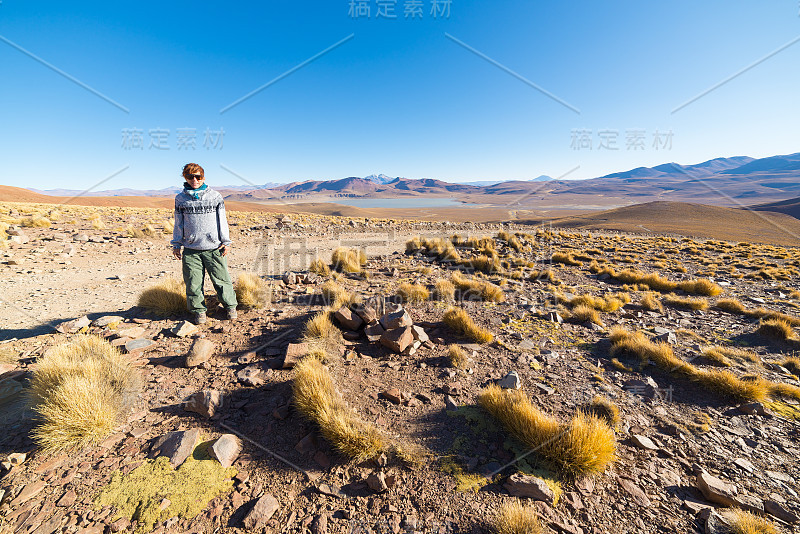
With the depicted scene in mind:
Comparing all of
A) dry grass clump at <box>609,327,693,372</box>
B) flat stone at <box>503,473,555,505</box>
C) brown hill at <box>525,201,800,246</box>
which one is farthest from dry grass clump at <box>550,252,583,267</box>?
brown hill at <box>525,201,800,246</box>

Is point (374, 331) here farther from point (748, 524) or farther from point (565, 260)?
point (565, 260)

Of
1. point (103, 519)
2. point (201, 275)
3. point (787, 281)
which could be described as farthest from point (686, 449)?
point (787, 281)

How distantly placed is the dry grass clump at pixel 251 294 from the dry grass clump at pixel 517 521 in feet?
17.2

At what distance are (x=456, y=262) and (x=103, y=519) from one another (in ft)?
35.3

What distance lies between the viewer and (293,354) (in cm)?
402

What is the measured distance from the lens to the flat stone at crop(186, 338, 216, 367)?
3828 mm

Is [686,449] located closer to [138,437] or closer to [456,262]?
[138,437]

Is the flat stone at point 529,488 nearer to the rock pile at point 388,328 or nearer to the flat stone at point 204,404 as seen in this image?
the rock pile at point 388,328

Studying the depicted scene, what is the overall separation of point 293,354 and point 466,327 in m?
2.94

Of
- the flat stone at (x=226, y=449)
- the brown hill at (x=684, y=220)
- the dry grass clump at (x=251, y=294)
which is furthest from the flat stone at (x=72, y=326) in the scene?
the brown hill at (x=684, y=220)

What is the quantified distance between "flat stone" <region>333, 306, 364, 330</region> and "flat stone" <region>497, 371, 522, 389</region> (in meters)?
2.41

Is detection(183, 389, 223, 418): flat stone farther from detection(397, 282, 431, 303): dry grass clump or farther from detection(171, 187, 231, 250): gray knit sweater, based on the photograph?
detection(397, 282, 431, 303): dry grass clump

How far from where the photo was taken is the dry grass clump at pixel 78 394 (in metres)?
2.56

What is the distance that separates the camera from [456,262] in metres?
11.7
